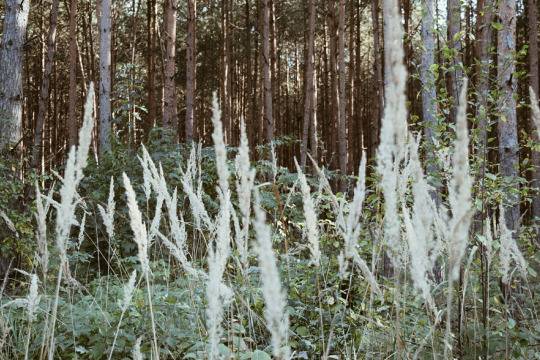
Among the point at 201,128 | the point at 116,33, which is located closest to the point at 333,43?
the point at 116,33

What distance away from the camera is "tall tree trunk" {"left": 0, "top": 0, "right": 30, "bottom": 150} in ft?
23.1

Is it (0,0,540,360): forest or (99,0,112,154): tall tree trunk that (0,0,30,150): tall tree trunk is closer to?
(0,0,540,360): forest

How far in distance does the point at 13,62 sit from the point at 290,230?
16.1ft

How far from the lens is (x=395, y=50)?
98 cm

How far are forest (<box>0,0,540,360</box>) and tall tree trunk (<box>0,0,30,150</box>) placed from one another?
0.07 feet

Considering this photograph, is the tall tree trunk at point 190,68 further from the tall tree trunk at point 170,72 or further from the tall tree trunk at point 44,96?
the tall tree trunk at point 44,96

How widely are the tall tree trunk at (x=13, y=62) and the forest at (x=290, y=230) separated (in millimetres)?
21

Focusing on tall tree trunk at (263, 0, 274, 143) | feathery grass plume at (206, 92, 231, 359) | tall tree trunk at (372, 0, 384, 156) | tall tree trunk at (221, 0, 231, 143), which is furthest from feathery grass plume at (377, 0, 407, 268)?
tall tree trunk at (221, 0, 231, 143)

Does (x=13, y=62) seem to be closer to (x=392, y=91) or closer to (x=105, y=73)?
(x=105, y=73)

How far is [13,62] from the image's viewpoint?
23.6 feet

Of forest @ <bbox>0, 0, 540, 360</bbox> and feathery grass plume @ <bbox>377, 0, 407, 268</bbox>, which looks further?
forest @ <bbox>0, 0, 540, 360</bbox>

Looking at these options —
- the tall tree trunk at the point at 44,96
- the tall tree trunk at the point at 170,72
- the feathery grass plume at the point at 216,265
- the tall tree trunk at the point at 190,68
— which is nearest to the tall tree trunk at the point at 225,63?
the tall tree trunk at the point at 190,68

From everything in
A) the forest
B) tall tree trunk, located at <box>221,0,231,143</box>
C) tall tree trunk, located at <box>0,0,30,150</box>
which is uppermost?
tall tree trunk, located at <box>221,0,231,143</box>

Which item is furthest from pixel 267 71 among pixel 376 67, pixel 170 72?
pixel 376 67
